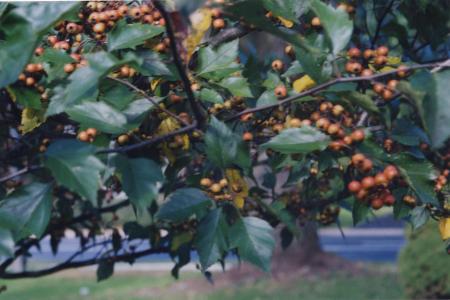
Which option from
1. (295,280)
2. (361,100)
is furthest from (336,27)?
(295,280)

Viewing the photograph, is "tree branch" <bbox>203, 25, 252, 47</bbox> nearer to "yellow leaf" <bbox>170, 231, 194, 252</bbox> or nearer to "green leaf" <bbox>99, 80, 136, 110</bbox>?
"green leaf" <bbox>99, 80, 136, 110</bbox>

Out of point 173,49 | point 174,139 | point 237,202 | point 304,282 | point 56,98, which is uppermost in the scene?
point 173,49

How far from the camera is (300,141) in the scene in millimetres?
1714

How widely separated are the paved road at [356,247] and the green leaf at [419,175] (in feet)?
51.8

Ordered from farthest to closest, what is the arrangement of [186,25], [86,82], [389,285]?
[389,285]
[186,25]
[86,82]

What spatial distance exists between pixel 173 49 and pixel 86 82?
0.70 ft

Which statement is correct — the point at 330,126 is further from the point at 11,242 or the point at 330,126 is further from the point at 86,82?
the point at 11,242

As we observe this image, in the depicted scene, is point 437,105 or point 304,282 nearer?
point 437,105

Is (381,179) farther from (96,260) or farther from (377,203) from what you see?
(96,260)

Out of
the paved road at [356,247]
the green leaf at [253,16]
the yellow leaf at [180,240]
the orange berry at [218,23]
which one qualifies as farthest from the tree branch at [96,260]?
the paved road at [356,247]

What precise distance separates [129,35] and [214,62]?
38 cm

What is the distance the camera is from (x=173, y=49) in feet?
4.97

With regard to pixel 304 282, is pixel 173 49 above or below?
above

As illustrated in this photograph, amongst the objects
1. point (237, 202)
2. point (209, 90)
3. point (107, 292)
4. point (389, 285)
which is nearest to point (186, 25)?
point (209, 90)
